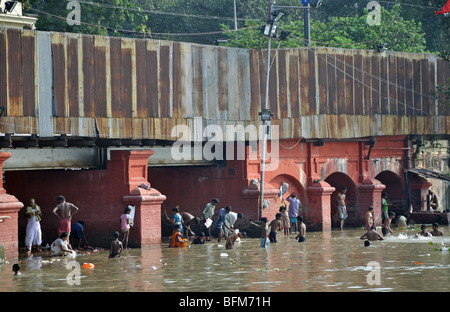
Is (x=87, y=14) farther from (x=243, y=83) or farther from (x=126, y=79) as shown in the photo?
(x=126, y=79)

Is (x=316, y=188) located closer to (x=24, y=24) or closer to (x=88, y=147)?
(x=88, y=147)

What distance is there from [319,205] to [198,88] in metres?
6.74

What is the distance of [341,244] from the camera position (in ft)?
86.8

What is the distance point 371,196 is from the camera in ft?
110

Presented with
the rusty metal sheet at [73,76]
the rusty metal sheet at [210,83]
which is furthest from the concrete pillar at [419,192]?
the rusty metal sheet at [73,76]

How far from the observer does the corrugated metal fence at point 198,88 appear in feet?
80.4

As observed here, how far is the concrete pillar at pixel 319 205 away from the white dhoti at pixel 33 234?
35.8ft

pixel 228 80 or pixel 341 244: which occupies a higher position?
pixel 228 80

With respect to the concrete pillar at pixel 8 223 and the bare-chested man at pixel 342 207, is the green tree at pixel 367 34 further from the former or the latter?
the concrete pillar at pixel 8 223

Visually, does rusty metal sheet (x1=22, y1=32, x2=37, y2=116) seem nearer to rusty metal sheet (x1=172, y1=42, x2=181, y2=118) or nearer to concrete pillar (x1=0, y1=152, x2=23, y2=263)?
concrete pillar (x1=0, y1=152, x2=23, y2=263)

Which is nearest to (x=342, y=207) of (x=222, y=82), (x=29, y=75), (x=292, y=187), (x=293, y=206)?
(x=292, y=187)

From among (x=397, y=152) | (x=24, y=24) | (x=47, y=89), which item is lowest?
(x=397, y=152)

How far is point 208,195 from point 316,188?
4.09 metres
